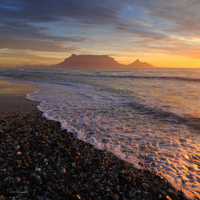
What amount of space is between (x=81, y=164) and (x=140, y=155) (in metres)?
2.07

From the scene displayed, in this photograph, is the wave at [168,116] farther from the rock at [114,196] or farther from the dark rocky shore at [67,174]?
the rock at [114,196]

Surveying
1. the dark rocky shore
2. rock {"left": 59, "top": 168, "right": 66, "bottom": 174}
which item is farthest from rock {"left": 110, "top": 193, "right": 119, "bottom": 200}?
rock {"left": 59, "top": 168, "right": 66, "bottom": 174}

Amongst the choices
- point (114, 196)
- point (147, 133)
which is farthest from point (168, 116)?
point (114, 196)

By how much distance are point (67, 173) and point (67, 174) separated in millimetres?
37

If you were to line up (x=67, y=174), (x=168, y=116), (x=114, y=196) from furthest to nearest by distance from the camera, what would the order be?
(x=168, y=116) → (x=67, y=174) → (x=114, y=196)

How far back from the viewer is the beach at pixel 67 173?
3347mm

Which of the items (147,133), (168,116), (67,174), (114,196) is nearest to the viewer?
(114,196)

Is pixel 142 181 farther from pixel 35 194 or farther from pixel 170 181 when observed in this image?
pixel 35 194

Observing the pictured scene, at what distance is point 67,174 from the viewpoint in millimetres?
3932

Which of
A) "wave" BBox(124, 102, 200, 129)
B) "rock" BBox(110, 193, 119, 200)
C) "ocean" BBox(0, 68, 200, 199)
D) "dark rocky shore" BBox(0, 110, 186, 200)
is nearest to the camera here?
"rock" BBox(110, 193, 119, 200)

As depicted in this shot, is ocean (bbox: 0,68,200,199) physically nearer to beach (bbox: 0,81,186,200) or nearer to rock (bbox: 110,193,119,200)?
beach (bbox: 0,81,186,200)

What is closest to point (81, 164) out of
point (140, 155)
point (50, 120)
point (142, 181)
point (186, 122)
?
point (142, 181)

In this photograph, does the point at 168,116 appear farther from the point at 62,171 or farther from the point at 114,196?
the point at 62,171

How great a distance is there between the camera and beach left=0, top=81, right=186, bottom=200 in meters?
3.35
